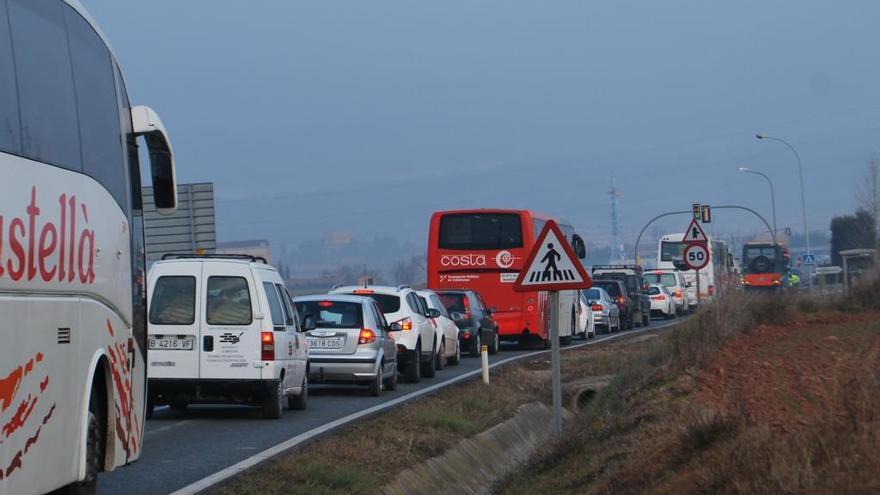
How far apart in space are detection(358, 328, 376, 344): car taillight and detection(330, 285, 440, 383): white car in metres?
2.37

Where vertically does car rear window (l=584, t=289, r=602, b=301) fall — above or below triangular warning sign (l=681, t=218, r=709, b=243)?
below

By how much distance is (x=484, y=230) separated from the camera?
37812mm

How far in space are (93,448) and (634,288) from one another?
49.3 m

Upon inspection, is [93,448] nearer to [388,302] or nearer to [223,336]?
[223,336]

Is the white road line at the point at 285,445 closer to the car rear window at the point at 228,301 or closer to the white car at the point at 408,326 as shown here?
the white car at the point at 408,326

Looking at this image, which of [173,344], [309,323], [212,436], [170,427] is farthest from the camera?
[309,323]

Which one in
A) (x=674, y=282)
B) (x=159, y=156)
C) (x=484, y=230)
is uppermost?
(x=484, y=230)

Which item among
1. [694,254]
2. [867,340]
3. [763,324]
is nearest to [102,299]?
[867,340]

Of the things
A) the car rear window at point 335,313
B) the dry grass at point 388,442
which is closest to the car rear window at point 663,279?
the dry grass at point 388,442

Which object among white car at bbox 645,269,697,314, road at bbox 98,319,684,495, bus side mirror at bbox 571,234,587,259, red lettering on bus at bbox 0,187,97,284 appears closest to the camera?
red lettering on bus at bbox 0,187,97,284

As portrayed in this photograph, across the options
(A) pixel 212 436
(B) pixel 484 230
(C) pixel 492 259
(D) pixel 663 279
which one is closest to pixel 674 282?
(D) pixel 663 279

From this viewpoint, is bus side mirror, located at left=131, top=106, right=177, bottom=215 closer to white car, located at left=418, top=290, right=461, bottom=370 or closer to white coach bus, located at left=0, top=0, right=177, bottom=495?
white coach bus, located at left=0, top=0, right=177, bottom=495

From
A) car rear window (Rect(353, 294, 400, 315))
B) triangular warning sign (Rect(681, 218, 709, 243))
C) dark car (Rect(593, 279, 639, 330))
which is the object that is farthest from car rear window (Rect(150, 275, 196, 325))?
dark car (Rect(593, 279, 639, 330))

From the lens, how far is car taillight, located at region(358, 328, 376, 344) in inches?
880
